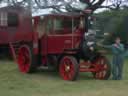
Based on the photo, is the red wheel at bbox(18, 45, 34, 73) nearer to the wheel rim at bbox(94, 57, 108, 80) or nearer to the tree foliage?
the wheel rim at bbox(94, 57, 108, 80)

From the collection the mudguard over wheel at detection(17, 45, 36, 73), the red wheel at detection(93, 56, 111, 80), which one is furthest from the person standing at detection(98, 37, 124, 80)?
the mudguard over wheel at detection(17, 45, 36, 73)

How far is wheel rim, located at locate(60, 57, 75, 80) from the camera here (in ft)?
46.6

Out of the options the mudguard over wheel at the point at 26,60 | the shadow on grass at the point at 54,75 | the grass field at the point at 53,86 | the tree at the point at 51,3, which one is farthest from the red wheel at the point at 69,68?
the tree at the point at 51,3

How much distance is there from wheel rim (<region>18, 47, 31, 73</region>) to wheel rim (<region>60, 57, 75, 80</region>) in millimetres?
1931

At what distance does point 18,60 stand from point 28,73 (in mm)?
945

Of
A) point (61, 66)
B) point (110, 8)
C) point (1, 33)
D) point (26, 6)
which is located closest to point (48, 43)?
point (61, 66)

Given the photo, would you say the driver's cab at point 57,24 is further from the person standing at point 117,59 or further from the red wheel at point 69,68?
the person standing at point 117,59

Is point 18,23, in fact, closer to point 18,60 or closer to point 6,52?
point 6,52

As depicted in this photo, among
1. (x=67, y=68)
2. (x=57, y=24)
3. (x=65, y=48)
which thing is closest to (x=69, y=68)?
(x=67, y=68)

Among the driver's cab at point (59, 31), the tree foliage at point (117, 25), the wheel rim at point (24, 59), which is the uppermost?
the driver's cab at point (59, 31)

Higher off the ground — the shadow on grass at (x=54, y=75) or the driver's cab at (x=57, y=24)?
the driver's cab at (x=57, y=24)

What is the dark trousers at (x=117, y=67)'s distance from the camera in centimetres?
1452

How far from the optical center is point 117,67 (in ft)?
47.9

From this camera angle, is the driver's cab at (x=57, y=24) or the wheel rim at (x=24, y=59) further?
the wheel rim at (x=24, y=59)
